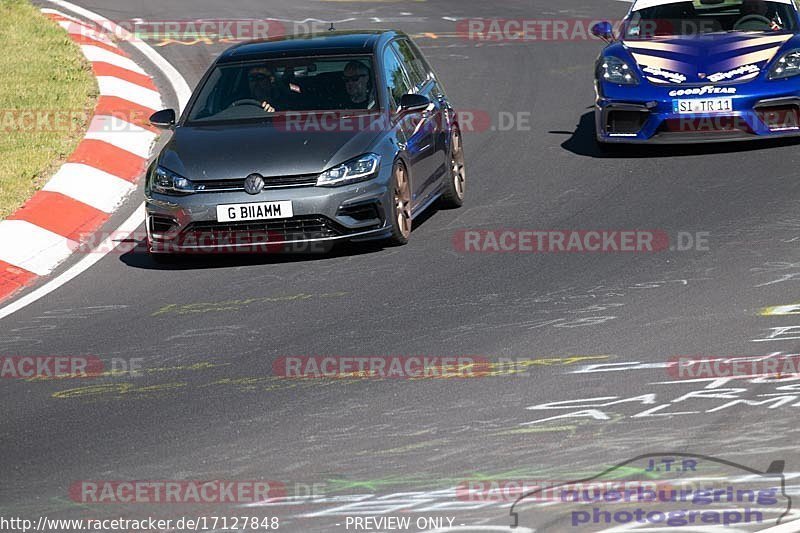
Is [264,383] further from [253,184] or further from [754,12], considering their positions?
[754,12]

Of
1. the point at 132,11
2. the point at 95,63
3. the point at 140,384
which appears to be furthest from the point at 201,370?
the point at 132,11

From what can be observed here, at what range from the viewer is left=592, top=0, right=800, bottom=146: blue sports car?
40.6 ft

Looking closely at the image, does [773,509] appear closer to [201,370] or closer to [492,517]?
[492,517]

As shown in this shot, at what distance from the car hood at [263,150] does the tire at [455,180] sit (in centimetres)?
141

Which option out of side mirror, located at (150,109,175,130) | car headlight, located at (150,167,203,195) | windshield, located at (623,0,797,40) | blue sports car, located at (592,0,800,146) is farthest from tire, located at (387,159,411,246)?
windshield, located at (623,0,797,40)

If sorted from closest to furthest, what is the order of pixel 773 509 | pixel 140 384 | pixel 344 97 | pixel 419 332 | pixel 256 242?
pixel 773 509
pixel 140 384
pixel 419 332
pixel 256 242
pixel 344 97

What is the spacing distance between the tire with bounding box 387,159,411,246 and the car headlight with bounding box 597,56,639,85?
314 cm

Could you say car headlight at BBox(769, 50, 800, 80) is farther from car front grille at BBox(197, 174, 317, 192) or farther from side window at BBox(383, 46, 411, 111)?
car front grille at BBox(197, 174, 317, 192)

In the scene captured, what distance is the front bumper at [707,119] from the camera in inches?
486

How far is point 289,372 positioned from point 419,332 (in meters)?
0.89

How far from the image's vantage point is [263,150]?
32.9 feet

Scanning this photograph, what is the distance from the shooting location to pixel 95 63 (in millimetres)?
16828

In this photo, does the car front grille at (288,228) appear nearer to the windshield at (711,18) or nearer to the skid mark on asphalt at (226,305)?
the skid mark on asphalt at (226,305)

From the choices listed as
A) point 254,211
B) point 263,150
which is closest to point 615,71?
point 263,150
